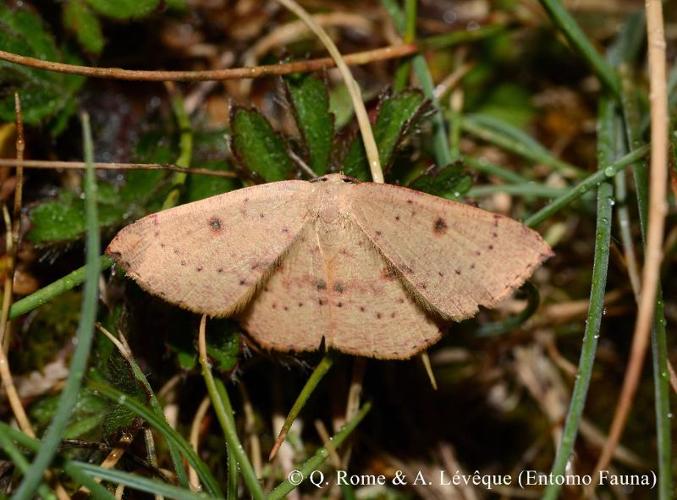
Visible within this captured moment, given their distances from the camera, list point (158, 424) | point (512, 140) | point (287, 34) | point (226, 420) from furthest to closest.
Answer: point (287, 34)
point (512, 140)
point (226, 420)
point (158, 424)

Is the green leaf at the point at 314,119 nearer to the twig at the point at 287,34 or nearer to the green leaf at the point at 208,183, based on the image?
the green leaf at the point at 208,183

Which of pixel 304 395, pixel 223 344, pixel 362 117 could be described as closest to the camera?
pixel 304 395

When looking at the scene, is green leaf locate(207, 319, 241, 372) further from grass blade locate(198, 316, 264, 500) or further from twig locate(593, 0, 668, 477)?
twig locate(593, 0, 668, 477)

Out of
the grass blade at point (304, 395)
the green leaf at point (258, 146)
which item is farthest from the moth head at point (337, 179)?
the grass blade at point (304, 395)

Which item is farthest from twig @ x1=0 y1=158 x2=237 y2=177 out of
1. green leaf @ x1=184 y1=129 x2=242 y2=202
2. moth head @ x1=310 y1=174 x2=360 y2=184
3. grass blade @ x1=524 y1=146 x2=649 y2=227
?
grass blade @ x1=524 y1=146 x2=649 y2=227

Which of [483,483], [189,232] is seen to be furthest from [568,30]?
[483,483]

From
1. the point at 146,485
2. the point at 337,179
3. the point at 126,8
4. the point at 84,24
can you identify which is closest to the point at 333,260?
the point at 337,179

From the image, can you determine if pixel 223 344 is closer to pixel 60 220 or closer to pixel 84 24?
pixel 60 220
